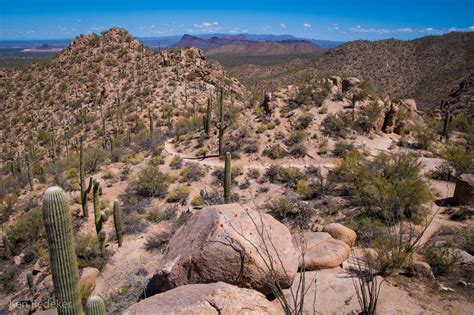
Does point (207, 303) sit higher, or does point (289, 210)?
point (207, 303)

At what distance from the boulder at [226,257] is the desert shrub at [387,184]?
12.1 feet

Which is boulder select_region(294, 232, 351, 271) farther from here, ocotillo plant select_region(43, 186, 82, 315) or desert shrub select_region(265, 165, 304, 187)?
desert shrub select_region(265, 165, 304, 187)

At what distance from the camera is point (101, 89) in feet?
132

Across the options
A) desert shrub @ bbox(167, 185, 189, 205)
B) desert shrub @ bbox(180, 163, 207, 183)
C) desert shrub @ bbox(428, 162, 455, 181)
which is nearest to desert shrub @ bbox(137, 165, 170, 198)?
desert shrub @ bbox(167, 185, 189, 205)

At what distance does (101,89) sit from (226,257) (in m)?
38.7

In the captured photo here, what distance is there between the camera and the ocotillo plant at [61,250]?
5.72m

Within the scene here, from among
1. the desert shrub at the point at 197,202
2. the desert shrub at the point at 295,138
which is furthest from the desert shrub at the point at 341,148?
the desert shrub at the point at 197,202

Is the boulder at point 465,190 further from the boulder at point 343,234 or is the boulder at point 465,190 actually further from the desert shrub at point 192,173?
the desert shrub at point 192,173

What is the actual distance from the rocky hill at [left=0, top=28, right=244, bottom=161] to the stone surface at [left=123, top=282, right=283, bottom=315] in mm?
28761

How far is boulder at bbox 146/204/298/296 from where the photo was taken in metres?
6.58

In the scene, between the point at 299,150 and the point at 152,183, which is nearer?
the point at 152,183

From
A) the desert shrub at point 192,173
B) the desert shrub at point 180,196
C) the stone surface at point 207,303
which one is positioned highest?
the stone surface at point 207,303

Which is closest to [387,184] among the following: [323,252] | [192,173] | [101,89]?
[323,252]

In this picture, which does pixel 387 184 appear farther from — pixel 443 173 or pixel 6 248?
pixel 6 248
